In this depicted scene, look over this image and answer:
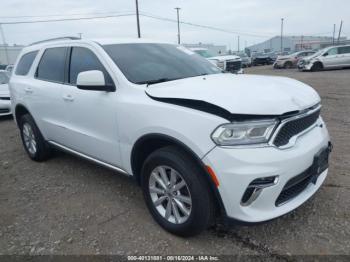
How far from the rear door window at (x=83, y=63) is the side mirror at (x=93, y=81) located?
9cm

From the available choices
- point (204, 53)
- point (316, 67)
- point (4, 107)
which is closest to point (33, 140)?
point (4, 107)

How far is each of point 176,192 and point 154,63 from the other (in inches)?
58.8

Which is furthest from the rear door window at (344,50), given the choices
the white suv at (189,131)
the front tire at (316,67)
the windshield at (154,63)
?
the white suv at (189,131)

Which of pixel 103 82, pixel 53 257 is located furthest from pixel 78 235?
pixel 103 82

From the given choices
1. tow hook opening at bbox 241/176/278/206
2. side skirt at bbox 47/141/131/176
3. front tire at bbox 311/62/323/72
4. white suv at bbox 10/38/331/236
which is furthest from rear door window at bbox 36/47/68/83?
front tire at bbox 311/62/323/72

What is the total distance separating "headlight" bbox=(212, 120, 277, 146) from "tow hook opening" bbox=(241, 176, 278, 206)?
0.27 m

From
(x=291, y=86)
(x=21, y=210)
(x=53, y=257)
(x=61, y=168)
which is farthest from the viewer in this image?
(x=61, y=168)

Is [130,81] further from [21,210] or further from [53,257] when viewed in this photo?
[21,210]

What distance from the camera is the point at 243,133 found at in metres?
2.21

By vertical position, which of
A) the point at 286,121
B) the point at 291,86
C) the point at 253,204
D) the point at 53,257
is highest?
the point at 291,86

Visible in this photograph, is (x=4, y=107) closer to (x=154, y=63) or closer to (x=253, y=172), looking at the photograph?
(x=154, y=63)

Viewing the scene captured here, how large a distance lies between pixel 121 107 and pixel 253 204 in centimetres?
147

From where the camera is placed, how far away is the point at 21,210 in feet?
11.1

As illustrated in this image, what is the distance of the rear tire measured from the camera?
4.53 meters
